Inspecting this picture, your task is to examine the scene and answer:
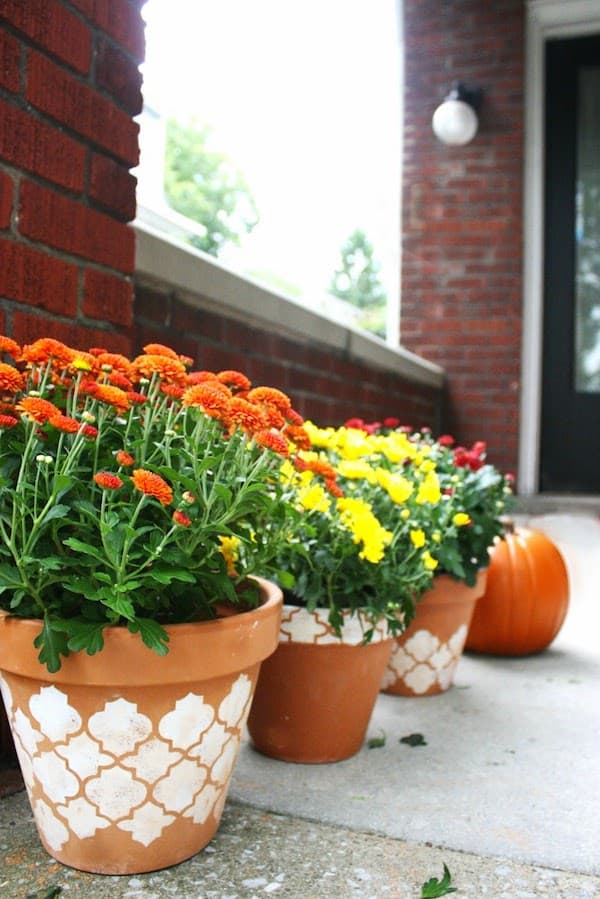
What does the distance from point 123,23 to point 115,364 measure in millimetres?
770

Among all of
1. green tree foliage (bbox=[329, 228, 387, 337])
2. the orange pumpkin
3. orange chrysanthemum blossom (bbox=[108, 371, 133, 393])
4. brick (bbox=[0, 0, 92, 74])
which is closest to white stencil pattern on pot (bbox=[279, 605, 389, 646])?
orange chrysanthemum blossom (bbox=[108, 371, 133, 393])

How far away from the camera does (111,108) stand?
1.50 meters

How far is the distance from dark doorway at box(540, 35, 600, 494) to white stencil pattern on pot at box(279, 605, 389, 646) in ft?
10.4

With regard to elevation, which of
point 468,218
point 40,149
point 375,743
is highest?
point 468,218

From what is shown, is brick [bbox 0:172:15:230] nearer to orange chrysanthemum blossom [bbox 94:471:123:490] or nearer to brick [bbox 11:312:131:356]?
brick [bbox 11:312:131:356]

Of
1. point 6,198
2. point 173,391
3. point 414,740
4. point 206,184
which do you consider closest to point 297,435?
point 173,391

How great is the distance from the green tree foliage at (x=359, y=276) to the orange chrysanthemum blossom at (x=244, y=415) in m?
33.8

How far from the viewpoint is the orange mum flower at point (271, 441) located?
1.00m

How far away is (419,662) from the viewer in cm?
183

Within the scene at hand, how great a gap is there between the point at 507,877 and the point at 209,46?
17538mm

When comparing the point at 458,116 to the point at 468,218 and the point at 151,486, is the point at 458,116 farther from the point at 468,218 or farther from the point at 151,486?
the point at 151,486

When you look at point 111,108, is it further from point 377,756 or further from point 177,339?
point 377,756

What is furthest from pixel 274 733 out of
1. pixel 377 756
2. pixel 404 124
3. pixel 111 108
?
pixel 404 124

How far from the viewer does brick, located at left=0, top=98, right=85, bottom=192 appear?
1269 millimetres
